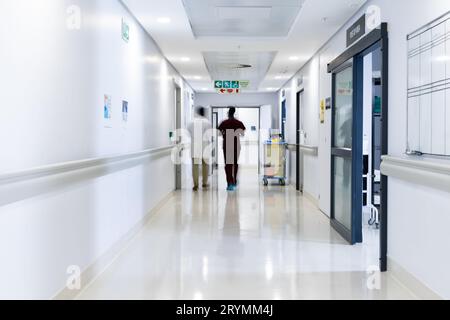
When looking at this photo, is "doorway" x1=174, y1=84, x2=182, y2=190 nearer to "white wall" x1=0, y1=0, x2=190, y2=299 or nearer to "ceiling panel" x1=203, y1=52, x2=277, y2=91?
"ceiling panel" x1=203, y1=52, x2=277, y2=91

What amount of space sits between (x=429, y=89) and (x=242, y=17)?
4.17m

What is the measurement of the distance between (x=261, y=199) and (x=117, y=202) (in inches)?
187

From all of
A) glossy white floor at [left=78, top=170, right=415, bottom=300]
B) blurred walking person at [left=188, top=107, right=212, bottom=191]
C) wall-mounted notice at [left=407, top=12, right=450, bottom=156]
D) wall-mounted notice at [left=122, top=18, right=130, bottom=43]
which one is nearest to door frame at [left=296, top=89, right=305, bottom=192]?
blurred walking person at [left=188, top=107, right=212, bottom=191]

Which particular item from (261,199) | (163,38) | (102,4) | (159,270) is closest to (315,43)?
(163,38)

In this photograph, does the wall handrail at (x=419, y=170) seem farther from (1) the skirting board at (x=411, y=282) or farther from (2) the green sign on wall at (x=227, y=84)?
(2) the green sign on wall at (x=227, y=84)

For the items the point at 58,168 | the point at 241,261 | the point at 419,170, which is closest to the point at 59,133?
the point at 58,168

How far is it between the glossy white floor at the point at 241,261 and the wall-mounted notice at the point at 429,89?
1.30 m

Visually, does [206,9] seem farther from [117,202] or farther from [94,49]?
[117,202]

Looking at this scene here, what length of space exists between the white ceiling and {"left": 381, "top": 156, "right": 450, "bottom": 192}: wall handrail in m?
2.32

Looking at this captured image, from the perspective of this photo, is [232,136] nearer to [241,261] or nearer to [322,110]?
[322,110]

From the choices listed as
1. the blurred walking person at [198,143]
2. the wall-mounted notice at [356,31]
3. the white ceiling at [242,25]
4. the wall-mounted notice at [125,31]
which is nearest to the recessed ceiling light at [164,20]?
the white ceiling at [242,25]

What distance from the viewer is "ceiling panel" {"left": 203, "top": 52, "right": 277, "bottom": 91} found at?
10.4 meters

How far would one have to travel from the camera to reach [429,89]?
3.51 metres

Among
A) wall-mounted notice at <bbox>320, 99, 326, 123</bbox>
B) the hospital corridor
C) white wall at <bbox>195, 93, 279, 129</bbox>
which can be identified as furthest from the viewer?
white wall at <bbox>195, 93, 279, 129</bbox>
